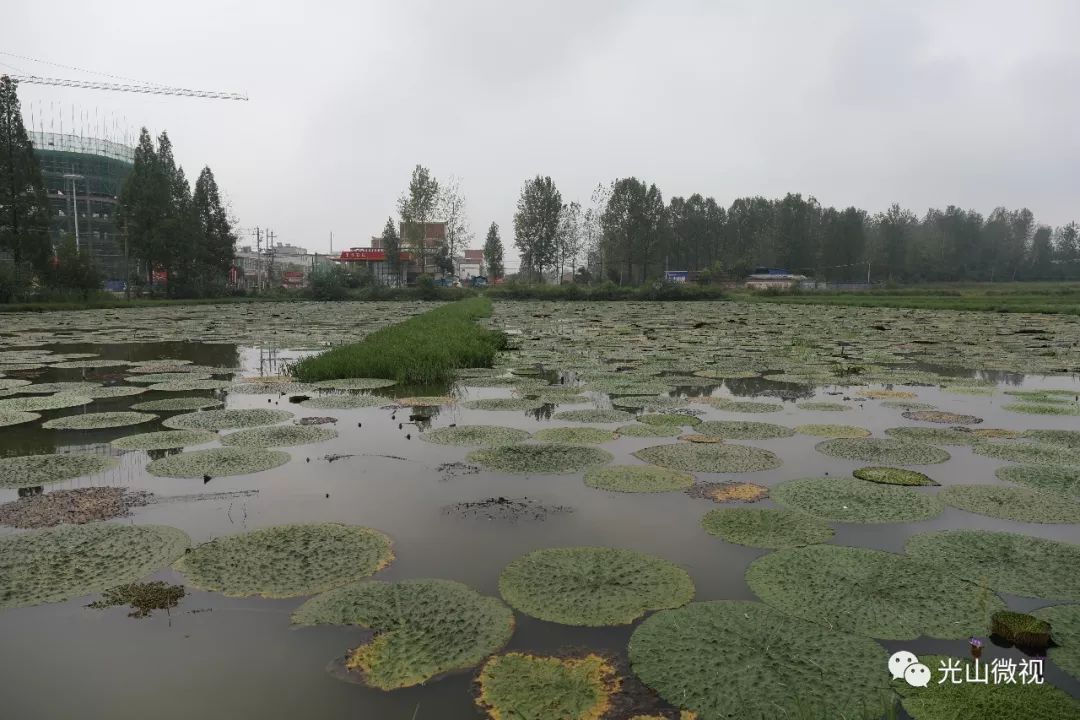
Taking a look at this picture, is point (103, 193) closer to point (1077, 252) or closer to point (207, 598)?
point (207, 598)

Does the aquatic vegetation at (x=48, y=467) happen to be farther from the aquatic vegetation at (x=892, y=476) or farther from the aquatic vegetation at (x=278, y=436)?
the aquatic vegetation at (x=892, y=476)

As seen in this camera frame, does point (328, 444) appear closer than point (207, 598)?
No

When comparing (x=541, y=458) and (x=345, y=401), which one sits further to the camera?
(x=345, y=401)

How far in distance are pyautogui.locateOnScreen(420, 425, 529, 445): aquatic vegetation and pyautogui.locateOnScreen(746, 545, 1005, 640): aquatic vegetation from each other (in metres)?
2.24

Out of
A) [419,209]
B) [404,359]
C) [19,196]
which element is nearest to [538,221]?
[419,209]

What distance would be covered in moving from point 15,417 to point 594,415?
172 inches

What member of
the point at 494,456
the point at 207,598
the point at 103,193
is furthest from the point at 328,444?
the point at 103,193

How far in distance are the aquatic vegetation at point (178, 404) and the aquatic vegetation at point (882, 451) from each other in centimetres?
479

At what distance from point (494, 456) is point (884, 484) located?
2.15m

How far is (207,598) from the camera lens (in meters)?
2.20

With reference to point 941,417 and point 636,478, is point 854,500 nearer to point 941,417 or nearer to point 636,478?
point 636,478

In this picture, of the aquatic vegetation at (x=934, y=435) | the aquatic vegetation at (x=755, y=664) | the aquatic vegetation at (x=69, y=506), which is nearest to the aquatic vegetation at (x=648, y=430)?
the aquatic vegetation at (x=934, y=435)

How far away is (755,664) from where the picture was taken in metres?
1.79

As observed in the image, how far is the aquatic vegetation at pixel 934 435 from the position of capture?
4.43 meters
